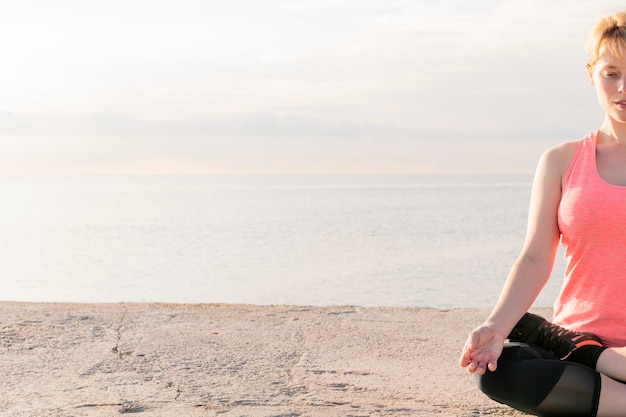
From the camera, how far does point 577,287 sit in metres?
2.40

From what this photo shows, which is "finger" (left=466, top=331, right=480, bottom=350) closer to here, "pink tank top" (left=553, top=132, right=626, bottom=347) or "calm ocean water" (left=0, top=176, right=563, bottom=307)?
"pink tank top" (left=553, top=132, right=626, bottom=347)

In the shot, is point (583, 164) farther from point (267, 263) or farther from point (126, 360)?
point (267, 263)

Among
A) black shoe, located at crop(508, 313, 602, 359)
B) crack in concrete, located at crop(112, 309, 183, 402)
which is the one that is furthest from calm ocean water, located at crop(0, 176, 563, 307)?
black shoe, located at crop(508, 313, 602, 359)

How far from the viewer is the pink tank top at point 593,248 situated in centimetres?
229

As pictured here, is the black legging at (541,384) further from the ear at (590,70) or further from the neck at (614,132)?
the ear at (590,70)

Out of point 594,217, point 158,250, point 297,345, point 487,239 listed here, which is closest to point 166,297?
point 158,250

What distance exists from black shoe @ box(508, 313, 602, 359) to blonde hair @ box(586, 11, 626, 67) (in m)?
0.86

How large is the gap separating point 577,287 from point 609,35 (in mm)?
796

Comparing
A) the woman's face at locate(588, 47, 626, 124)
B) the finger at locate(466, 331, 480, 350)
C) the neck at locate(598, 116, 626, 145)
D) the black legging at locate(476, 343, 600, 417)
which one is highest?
the woman's face at locate(588, 47, 626, 124)

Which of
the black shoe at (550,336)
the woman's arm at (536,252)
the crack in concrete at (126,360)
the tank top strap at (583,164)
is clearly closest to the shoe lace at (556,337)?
the black shoe at (550,336)

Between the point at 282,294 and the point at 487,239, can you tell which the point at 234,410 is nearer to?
the point at 282,294

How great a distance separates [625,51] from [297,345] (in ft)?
7.34

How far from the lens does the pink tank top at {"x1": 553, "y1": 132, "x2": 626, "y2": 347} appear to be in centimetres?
229

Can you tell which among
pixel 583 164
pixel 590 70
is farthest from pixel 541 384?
pixel 590 70
